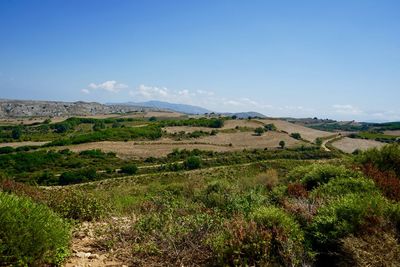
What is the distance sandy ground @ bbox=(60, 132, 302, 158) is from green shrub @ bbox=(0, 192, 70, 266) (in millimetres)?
64688

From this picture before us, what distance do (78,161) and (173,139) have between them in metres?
29.0

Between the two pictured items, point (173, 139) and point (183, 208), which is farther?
point (173, 139)

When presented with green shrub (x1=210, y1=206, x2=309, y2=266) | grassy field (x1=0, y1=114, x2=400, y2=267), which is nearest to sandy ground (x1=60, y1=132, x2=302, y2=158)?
grassy field (x1=0, y1=114, x2=400, y2=267)

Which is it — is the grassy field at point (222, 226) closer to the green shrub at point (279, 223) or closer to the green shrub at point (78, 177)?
the green shrub at point (279, 223)

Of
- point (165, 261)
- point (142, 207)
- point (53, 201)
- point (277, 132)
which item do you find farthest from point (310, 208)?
point (277, 132)

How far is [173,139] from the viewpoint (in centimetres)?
8988

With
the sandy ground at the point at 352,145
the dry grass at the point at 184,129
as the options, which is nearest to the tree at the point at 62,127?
the dry grass at the point at 184,129

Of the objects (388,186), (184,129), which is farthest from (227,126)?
(388,186)

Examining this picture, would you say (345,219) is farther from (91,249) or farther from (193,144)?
(193,144)

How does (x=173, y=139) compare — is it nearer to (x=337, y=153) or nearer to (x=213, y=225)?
(x=337, y=153)

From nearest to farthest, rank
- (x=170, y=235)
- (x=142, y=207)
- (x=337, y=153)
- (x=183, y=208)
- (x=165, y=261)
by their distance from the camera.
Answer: (x=165, y=261)
(x=170, y=235)
(x=183, y=208)
(x=142, y=207)
(x=337, y=153)

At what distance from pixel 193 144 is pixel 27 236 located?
76344 millimetres

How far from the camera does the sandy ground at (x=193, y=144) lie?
242 feet

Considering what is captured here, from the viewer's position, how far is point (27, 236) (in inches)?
196
